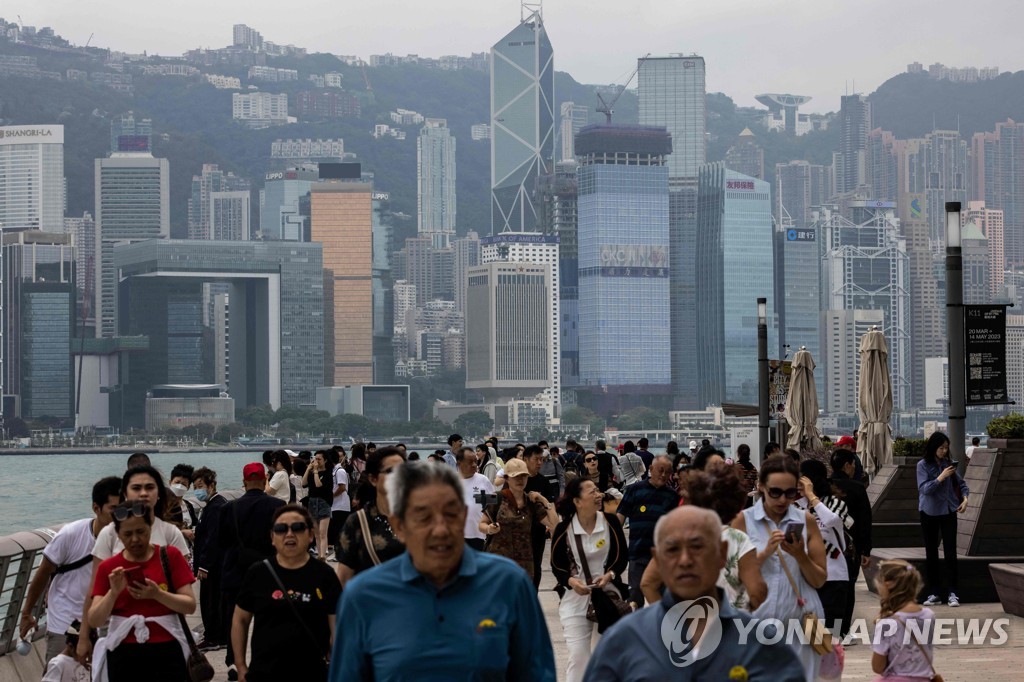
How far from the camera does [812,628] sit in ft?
19.6

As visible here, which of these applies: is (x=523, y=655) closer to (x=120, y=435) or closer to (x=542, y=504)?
(x=542, y=504)

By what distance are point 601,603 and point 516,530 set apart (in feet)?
6.81

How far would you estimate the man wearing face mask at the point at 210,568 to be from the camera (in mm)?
10406

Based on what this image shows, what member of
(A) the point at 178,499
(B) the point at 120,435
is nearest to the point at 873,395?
(A) the point at 178,499

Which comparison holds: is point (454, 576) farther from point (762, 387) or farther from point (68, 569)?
point (762, 387)

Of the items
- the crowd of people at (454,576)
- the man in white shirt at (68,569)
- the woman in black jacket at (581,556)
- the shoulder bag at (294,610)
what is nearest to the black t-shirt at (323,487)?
the crowd of people at (454,576)

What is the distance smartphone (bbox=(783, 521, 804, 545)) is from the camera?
6055mm

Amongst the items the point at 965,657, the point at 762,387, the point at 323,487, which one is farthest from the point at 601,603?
the point at 762,387

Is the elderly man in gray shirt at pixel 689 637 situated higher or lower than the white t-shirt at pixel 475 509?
higher

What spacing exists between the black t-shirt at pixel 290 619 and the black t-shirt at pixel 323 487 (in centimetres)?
1231

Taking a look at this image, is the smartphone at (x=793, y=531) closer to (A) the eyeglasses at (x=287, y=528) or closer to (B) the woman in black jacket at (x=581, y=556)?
(A) the eyeglasses at (x=287, y=528)

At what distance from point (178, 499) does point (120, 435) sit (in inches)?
7507

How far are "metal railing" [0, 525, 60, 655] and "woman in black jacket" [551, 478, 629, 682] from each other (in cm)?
292

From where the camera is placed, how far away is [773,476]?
621 centimetres
